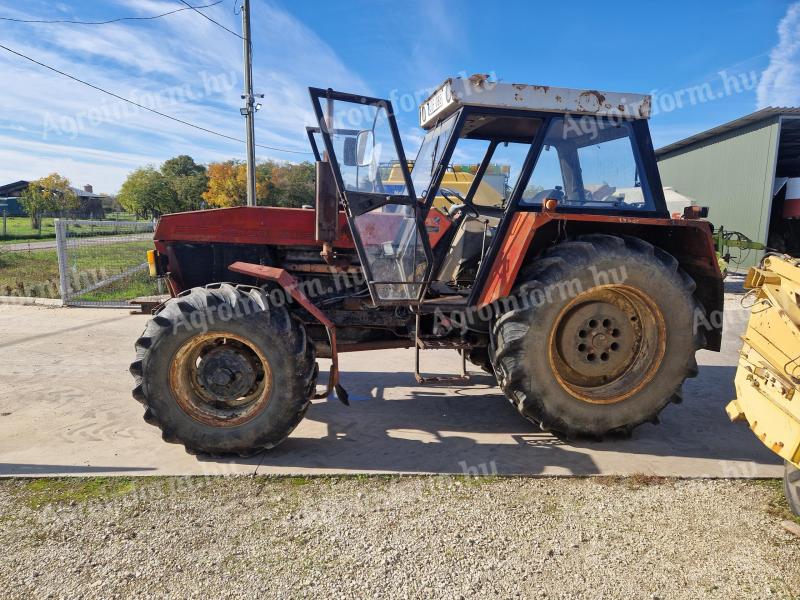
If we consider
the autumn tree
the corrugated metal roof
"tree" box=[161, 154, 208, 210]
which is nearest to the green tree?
the autumn tree

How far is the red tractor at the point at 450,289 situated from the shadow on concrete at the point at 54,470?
34 centimetres

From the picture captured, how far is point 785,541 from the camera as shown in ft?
8.46

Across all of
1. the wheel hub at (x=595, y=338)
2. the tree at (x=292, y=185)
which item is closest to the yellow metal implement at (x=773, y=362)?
the wheel hub at (x=595, y=338)

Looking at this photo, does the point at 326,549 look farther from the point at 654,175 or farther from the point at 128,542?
the point at 654,175

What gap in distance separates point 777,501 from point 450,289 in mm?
2529

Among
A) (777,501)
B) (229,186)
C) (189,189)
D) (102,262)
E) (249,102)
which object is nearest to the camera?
(777,501)

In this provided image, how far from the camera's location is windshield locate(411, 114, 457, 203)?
3.74 m

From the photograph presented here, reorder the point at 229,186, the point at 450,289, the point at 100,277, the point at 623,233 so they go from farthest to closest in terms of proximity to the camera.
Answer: the point at 229,186 < the point at 100,277 < the point at 450,289 < the point at 623,233

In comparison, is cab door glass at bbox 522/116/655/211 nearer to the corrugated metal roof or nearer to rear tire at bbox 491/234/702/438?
rear tire at bbox 491/234/702/438

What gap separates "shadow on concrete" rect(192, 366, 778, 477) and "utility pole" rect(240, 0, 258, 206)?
11903 mm

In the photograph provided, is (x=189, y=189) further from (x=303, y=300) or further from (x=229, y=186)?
(x=303, y=300)

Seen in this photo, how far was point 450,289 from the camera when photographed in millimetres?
4250

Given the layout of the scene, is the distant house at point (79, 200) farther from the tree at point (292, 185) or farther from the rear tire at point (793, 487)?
the rear tire at point (793, 487)

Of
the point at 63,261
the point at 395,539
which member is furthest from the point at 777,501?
the point at 63,261
